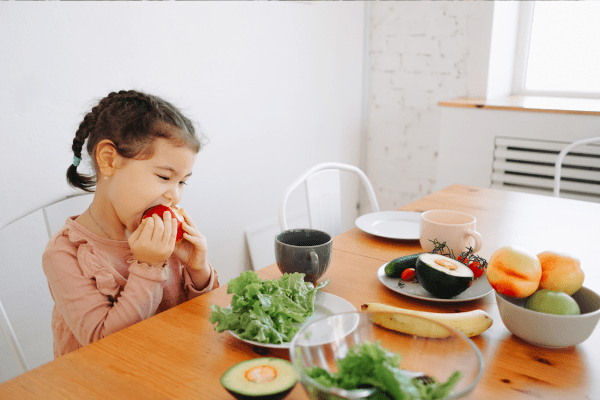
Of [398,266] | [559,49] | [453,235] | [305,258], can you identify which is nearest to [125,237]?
[305,258]

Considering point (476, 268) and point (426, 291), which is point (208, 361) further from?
point (476, 268)

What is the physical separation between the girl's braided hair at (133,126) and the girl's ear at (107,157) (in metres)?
0.01

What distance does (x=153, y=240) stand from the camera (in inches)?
36.3

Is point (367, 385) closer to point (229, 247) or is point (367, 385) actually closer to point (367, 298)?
point (367, 298)

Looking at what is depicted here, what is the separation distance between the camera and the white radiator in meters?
2.34

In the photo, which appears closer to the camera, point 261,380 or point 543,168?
point 261,380

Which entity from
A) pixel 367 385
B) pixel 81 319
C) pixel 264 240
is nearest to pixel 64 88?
pixel 81 319

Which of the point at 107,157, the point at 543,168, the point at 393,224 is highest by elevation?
the point at 107,157

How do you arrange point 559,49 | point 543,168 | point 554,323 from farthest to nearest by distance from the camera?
point 559,49, point 543,168, point 554,323

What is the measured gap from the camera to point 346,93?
292 cm

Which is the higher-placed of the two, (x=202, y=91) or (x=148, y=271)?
(x=202, y=91)

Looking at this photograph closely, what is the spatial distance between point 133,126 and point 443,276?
2.29 ft

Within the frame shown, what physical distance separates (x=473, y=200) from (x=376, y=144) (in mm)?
1647

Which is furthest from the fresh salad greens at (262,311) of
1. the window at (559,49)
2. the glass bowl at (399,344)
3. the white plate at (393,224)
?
the window at (559,49)
